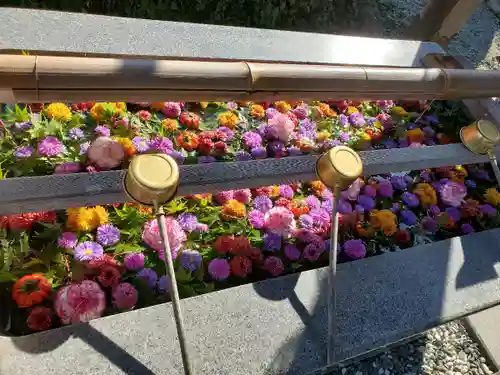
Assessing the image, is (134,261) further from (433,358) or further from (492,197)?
(492,197)

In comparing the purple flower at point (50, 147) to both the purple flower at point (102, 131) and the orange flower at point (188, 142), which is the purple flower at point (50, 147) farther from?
the orange flower at point (188, 142)

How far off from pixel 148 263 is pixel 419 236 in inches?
57.5

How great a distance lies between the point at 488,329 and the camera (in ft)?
7.43

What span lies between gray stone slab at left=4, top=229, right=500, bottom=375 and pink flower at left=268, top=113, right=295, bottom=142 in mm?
890

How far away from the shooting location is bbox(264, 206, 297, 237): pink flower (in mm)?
2199

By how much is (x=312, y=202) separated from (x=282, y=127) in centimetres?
51

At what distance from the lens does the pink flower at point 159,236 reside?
194cm

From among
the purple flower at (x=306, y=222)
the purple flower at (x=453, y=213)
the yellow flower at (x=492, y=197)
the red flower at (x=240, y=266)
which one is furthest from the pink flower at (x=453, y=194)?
the red flower at (x=240, y=266)

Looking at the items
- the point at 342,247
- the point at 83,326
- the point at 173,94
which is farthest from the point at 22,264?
the point at 342,247

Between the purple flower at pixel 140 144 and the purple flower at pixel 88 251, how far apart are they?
22.9 inches

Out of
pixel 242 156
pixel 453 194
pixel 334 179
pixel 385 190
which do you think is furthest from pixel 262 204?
pixel 453 194

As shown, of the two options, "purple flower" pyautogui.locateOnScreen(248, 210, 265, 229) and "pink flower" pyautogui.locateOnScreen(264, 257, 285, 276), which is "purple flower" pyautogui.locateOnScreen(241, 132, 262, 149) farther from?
"pink flower" pyautogui.locateOnScreen(264, 257, 285, 276)

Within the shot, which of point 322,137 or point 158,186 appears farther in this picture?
point 322,137

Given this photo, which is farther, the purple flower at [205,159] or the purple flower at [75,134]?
the purple flower at [205,159]
